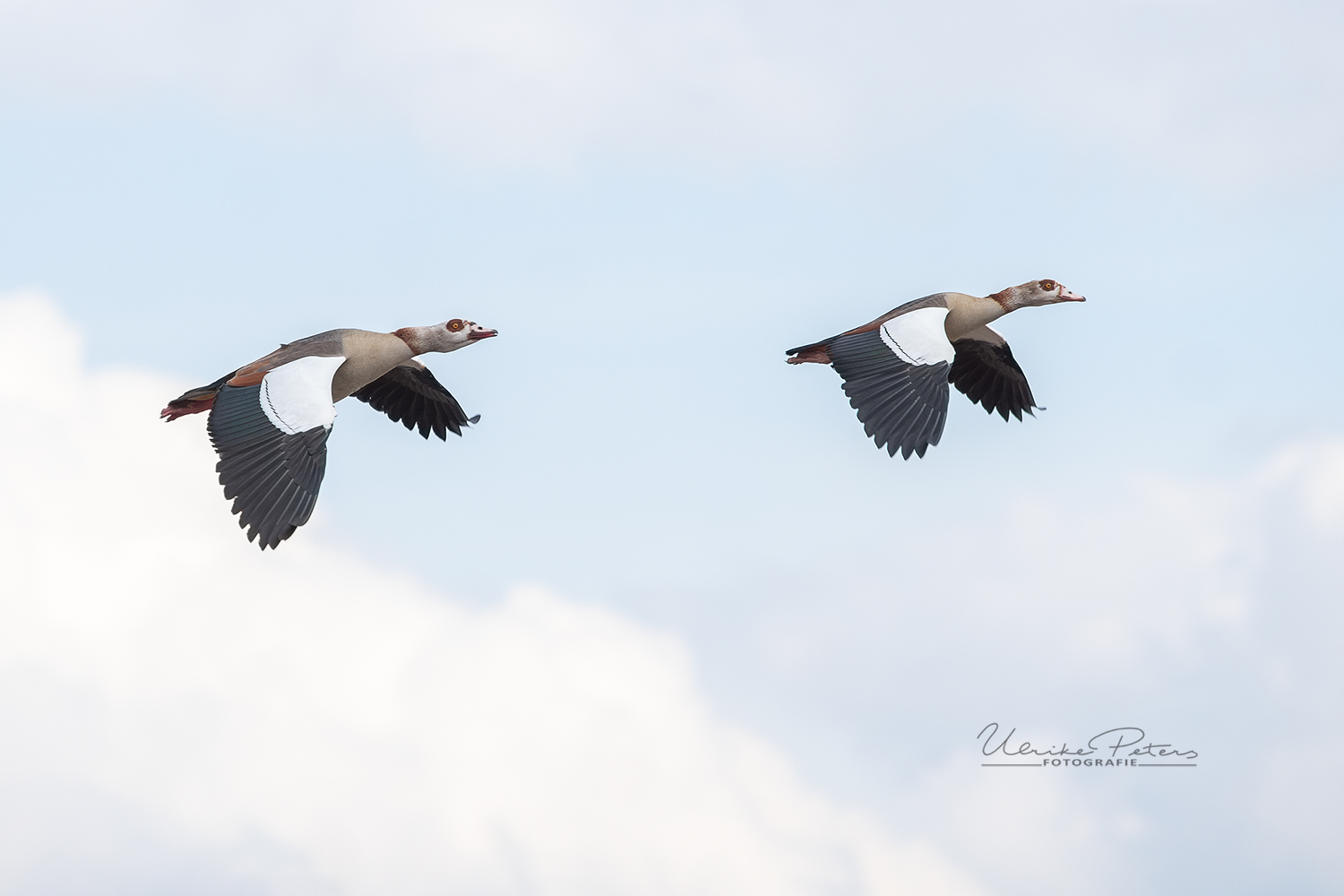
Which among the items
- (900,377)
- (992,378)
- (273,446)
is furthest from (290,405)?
(992,378)

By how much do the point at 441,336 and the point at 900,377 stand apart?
513 cm

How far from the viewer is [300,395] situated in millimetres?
16750

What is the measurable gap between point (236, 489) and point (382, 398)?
5.68 metres

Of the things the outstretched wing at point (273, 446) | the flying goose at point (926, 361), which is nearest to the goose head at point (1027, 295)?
the flying goose at point (926, 361)

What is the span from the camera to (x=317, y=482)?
1590 centimetres

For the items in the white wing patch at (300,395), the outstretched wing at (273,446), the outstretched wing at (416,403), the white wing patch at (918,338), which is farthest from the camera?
the outstretched wing at (416,403)

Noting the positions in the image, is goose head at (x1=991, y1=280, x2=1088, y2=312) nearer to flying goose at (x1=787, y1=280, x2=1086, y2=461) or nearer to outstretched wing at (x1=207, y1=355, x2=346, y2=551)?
flying goose at (x1=787, y1=280, x2=1086, y2=461)

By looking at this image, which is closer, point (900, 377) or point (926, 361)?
point (900, 377)

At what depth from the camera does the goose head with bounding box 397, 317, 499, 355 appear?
63.6ft

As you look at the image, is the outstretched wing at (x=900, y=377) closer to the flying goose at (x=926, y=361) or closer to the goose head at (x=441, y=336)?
the flying goose at (x=926, y=361)

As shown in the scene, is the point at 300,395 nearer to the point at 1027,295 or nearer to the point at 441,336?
the point at 441,336

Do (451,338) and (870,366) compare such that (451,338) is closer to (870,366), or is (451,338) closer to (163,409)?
(163,409)

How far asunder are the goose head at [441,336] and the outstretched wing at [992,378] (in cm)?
628

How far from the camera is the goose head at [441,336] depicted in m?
19.4
